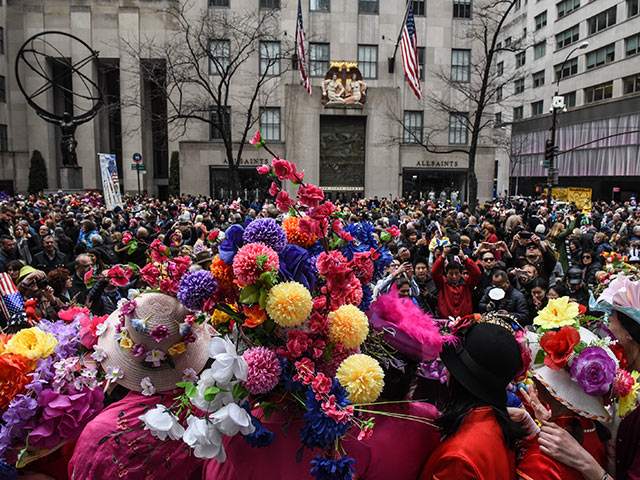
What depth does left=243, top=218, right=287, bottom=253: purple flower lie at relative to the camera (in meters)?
2.07

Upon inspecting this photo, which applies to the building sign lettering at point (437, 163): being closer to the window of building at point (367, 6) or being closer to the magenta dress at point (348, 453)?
the window of building at point (367, 6)

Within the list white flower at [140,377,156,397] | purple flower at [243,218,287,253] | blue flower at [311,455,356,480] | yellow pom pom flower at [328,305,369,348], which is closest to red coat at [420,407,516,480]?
blue flower at [311,455,356,480]

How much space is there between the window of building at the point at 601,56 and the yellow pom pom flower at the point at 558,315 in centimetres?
5062

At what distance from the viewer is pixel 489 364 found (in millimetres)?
2076

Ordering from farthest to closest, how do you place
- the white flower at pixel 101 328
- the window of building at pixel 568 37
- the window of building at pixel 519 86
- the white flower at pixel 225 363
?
the window of building at pixel 519 86 → the window of building at pixel 568 37 → the white flower at pixel 101 328 → the white flower at pixel 225 363

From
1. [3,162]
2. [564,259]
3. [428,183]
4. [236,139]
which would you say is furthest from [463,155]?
[3,162]

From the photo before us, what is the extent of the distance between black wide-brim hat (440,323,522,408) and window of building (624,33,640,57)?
163 feet

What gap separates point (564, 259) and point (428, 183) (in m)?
24.6

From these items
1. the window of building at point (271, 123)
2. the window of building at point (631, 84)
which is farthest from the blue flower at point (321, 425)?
the window of building at point (631, 84)

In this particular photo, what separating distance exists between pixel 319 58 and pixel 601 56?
29397 mm

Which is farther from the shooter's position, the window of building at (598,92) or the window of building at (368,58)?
the window of building at (598,92)

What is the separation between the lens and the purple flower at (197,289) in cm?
207

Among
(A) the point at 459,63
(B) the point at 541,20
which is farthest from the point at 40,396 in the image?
(B) the point at 541,20

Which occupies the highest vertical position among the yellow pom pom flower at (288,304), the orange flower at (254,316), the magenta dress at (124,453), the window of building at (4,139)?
the window of building at (4,139)
